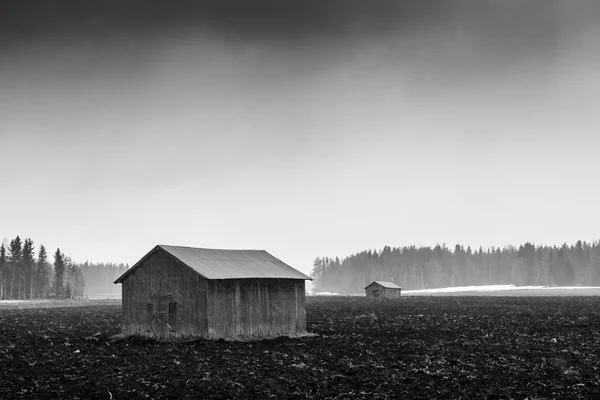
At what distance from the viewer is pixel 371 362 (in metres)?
25.8

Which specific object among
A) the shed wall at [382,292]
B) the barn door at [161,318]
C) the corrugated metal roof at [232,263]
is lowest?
the shed wall at [382,292]

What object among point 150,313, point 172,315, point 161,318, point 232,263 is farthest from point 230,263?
point 150,313

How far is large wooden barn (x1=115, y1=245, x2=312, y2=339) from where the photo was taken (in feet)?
108

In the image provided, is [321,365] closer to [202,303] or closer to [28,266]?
[202,303]

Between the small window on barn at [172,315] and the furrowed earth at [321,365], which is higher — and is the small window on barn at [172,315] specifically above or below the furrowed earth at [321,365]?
above

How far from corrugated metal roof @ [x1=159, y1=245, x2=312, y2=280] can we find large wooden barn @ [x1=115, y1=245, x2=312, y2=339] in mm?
80

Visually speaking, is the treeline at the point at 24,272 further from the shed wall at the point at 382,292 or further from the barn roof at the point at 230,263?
the barn roof at the point at 230,263

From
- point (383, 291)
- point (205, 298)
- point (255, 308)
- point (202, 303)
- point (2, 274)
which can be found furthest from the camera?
point (2, 274)

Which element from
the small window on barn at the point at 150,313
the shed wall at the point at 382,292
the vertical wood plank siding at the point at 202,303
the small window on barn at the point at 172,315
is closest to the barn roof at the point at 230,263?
the vertical wood plank siding at the point at 202,303

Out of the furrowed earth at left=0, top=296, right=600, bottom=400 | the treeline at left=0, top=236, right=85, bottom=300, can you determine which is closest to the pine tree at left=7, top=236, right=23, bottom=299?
the treeline at left=0, top=236, right=85, bottom=300

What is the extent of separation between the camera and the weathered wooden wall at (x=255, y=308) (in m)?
33.1

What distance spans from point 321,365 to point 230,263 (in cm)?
1404

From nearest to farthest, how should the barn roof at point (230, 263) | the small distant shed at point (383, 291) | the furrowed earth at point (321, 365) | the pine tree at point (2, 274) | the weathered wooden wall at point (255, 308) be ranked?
the furrowed earth at point (321, 365) → the weathered wooden wall at point (255, 308) → the barn roof at point (230, 263) → the small distant shed at point (383, 291) → the pine tree at point (2, 274)

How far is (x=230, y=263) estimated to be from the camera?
37.7 metres
